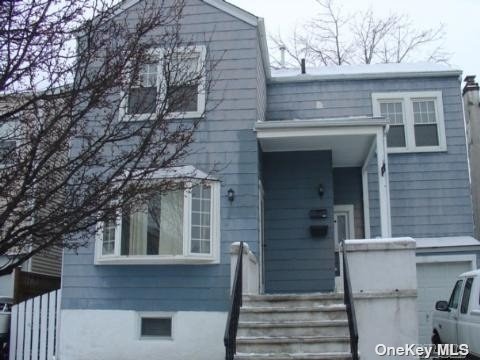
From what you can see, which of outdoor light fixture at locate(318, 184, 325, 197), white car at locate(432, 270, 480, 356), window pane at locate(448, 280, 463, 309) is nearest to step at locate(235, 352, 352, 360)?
white car at locate(432, 270, 480, 356)

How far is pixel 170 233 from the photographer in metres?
9.86

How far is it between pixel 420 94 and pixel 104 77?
32.3ft

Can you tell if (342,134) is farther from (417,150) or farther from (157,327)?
(157,327)

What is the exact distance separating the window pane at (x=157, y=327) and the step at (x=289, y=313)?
2.25 meters

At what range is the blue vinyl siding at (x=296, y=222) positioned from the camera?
37.0 feet

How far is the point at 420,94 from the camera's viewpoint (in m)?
13.1

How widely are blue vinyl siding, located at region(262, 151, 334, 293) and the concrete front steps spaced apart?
9.47 ft

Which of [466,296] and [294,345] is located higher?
[466,296]

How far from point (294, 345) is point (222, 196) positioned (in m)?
3.48

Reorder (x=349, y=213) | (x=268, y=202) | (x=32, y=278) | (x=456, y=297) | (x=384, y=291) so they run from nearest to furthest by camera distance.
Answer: (x=384, y=291)
(x=456, y=297)
(x=268, y=202)
(x=349, y=213)
(x=32, y=278)

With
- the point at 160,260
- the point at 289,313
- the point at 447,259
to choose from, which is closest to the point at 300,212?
the point at 160,260

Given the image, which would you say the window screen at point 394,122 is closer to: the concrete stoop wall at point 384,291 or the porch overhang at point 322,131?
the porch overhang at point 322,131

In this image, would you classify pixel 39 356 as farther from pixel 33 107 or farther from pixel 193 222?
pixel 33 107

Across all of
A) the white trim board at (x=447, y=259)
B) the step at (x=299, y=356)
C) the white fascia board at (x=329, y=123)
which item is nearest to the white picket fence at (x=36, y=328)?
the step at (x=299, y=356)
